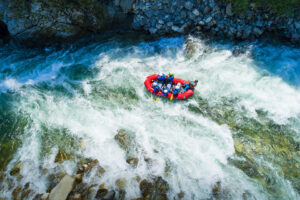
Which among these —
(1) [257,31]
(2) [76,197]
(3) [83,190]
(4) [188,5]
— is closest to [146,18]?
(4) [188,5]

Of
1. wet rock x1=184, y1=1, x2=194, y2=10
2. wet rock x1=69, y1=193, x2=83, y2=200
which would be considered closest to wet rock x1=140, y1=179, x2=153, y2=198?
wet rock x1=69, y1=193, x2=83, y2=200

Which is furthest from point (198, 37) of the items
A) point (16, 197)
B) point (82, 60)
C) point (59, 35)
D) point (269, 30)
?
point (16, 197)

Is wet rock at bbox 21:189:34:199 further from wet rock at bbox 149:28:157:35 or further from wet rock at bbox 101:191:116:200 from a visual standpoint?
wet rock at bbox 149:28:157:35

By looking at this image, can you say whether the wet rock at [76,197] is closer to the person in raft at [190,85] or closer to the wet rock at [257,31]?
the person in raft at [190,85]

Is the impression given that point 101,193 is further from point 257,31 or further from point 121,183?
point 257,31

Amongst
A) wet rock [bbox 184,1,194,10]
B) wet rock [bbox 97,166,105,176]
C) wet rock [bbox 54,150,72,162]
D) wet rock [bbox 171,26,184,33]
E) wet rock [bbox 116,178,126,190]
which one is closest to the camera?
wet rock [bbox 116,178,126,190]

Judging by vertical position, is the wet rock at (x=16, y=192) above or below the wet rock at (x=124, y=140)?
below

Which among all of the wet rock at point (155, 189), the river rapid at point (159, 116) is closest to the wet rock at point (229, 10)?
the river rapid at point (159, 116)
